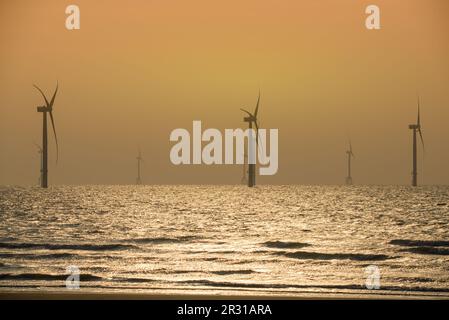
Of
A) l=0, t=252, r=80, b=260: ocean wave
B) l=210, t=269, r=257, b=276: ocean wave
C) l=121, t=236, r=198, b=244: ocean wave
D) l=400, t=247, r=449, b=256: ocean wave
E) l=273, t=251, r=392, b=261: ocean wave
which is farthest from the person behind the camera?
l=121, t=236, r=198, b=244: ocean wave

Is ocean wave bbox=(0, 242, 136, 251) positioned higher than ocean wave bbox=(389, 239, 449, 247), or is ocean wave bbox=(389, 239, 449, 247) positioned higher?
ocean wave bbox=(0, 242, 136, 251)

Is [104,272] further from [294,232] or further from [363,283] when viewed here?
[294,232]

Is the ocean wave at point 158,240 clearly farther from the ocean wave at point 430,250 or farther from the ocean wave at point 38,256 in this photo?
the ocean wave at point 430,250

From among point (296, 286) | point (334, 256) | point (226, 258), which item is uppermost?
point (296, 286)

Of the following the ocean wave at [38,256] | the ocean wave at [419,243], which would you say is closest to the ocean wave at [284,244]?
the ocean wave at [419,243]

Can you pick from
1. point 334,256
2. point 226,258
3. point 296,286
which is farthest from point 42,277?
point 334,256

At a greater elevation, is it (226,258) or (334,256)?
(226,258)

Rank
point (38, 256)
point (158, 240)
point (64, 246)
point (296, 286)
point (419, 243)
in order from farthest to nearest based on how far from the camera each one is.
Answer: point (158, 240), point (419, 243), point (64, 246), point (38, 256), point (296, 286)

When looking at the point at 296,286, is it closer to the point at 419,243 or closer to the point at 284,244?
the point at 284,244

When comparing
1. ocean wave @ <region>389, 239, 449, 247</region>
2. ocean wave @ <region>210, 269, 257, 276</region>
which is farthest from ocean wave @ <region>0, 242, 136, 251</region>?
ocean wave @ <region>389, 239, 449, 247</region>

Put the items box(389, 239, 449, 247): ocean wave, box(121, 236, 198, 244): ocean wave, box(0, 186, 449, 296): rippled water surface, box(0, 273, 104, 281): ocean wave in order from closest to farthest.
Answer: box(0, 186, 449, 296): rippled water surface, box(0, 273, 104, 281): ocean wave, box(389, 239, 449, 247): ocean wave, box(121, 236, 198, 244): ocean wave

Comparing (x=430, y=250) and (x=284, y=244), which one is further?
(x=284, y=244)

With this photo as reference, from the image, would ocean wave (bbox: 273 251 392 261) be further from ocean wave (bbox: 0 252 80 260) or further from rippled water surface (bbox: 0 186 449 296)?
ocean wave (bbox: 0 252 80 260)
